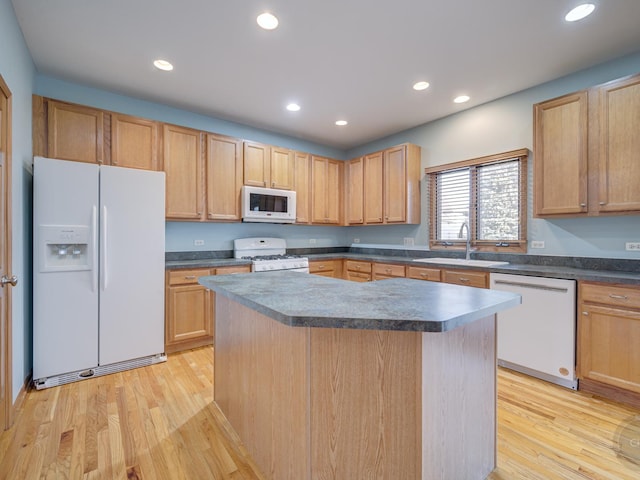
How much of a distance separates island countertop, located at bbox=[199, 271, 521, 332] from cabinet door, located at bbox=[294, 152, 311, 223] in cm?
272

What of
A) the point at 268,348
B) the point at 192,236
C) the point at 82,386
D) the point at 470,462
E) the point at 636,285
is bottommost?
the point at 82,386

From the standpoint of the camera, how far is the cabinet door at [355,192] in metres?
4.76

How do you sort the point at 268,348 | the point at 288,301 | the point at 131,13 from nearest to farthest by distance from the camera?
1. the point at 288,301
2. the point at 268,348
3. the point at 131,13

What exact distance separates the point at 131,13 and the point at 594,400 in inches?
171

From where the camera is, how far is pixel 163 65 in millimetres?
2705

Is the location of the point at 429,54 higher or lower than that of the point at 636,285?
higher

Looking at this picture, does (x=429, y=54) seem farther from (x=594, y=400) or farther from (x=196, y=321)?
(x=196, y=321)

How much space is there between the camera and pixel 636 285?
6.89 ft

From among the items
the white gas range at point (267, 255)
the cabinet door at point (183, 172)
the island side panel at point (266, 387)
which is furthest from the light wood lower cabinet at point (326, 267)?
the island side panel at point (266, 387)

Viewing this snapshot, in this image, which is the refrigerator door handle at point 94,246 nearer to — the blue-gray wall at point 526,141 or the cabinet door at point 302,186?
the cabinet door at point 302,186

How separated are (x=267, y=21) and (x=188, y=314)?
9.20 feet

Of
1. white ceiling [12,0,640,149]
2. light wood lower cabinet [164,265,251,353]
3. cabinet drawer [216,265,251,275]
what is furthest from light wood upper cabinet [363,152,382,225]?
light wood lower cabinet [164,265,251,353]

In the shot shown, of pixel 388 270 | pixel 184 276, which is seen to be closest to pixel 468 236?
pixel 388 270

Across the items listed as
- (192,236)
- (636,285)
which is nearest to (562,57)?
(636,285)
